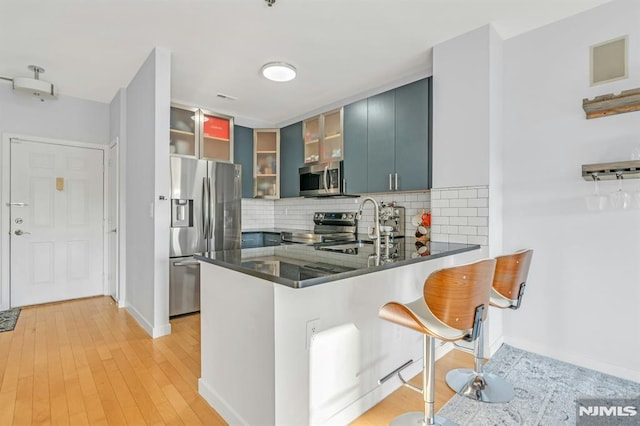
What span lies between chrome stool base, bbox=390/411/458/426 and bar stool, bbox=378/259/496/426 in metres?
0.08

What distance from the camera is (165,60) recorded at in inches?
112

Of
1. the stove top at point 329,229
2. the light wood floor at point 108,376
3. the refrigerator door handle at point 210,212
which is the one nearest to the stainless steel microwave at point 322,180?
the stove top at point 329,229

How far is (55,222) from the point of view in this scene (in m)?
3.97

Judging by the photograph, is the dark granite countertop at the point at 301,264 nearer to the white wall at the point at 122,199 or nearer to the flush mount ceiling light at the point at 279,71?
the flush mount ceiling light at the point at 279,71

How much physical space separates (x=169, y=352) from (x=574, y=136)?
11.6 ft

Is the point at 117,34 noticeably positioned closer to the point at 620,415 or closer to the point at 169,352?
the point at 169,352

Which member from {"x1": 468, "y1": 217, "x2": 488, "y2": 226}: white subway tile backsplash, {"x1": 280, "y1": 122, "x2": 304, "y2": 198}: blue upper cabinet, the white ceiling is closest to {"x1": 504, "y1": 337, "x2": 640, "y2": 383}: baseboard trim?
{"x1": 468, "y1": 217, "x2": 488, "y2": 226}: white subway tile backsplash

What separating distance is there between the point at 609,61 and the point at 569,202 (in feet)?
3.29

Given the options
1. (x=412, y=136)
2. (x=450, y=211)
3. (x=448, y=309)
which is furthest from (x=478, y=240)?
(x=448, y=309)

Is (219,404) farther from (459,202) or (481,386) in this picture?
(459,202)

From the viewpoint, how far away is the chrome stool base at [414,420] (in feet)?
5.48

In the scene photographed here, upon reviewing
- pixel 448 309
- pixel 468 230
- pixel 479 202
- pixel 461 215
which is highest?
pixel 479 202

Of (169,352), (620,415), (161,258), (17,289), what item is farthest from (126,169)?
(620,415)

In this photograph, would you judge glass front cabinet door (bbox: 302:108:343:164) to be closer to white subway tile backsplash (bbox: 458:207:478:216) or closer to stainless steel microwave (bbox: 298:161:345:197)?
stainless steel microwave (bbox: 298:161:345:197)
